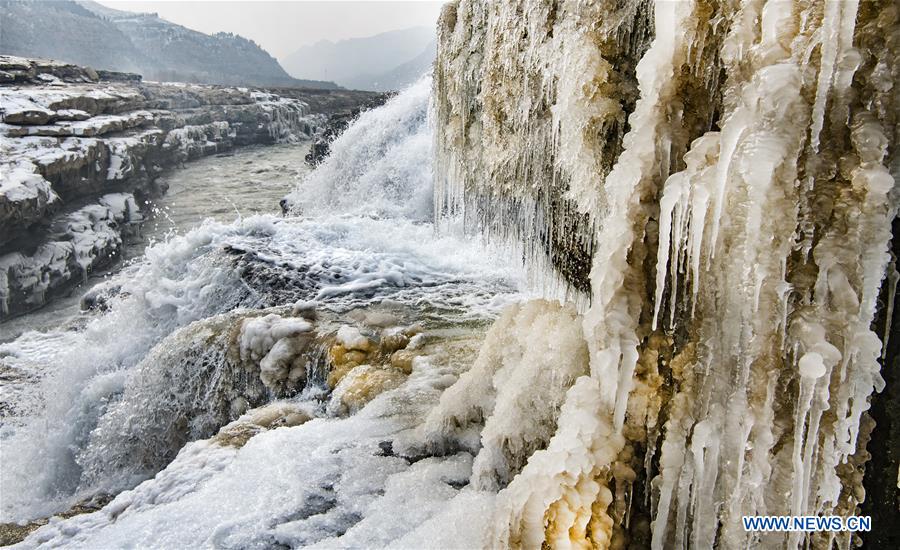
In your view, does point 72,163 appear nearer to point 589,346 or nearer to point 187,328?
point 187,328

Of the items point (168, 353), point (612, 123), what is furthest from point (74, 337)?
point (612, 123)

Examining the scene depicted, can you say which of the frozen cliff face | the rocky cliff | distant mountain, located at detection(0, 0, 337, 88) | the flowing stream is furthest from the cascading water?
distant mountain, located at detection(0, 0, 337, 88)

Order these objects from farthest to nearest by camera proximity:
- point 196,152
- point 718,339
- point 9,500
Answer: point 196,152
point 9,500
point 718,339

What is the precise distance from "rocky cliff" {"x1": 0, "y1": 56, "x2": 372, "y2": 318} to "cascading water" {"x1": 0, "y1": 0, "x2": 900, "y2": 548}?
7514mm

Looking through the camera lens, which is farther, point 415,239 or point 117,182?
point 117,182

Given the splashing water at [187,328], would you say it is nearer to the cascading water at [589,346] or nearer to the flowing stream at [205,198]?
the cascading water at [589,346]

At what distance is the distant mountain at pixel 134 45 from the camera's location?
4672 cm

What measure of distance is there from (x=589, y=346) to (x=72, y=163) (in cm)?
1610

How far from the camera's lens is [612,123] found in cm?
278

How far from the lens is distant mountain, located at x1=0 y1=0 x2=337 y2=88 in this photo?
4672 cm

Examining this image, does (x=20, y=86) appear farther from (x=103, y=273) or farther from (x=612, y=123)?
(x=612, y=123)

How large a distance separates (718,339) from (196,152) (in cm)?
2621

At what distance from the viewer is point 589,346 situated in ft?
7.77

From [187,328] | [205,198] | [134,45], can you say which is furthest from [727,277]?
[134,45]
